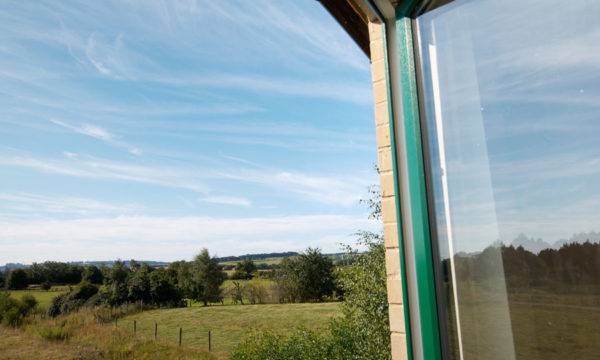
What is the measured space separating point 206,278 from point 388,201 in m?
16.7

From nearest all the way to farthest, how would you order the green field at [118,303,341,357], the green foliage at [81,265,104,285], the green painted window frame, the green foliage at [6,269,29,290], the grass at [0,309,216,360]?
the green painted window frame → the grass at [0,309,216,360] → the green foliage at [6,269,29,290] → the green field at [118,303,341,357] → the green foliage at [81,265,104,285]

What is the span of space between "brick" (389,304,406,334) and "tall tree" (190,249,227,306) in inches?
645

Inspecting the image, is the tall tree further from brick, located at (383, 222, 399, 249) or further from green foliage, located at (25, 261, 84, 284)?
brick, located at (383, 222, 399, 249)

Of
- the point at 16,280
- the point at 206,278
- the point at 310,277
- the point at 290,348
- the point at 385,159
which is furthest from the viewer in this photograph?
the point at 206,278

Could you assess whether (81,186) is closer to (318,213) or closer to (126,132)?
(126,132)

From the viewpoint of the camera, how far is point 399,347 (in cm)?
89

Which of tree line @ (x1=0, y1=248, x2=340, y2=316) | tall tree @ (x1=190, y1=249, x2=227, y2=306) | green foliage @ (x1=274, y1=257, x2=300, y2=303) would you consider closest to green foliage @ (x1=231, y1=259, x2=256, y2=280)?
tree line @ (x1=0, y1=248, x2=340, y2=316)

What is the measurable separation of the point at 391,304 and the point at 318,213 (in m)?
25.2

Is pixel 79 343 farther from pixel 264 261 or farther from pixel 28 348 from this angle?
pixel 264 261

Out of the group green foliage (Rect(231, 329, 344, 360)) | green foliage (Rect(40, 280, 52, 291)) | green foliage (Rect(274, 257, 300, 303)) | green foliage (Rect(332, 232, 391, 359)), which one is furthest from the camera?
green foliage (Rect(274, 257, 300, 303))

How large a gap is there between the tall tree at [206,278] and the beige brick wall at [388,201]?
646 inches

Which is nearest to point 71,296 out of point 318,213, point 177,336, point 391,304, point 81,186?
point 177,336

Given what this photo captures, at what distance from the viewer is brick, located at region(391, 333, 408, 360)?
0.86 metres

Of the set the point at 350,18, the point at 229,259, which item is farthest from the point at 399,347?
the point at 229,259
